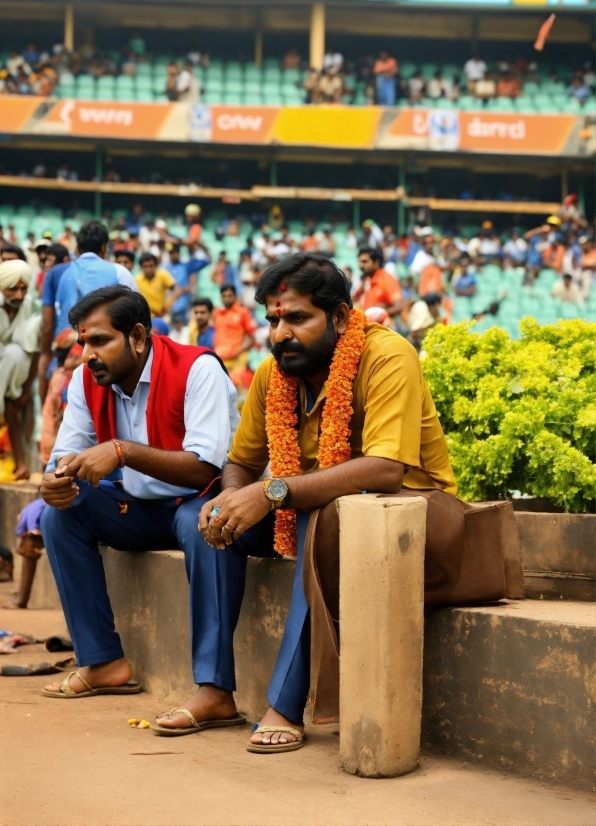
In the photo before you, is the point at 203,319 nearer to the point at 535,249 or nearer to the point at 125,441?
the point at 125,441

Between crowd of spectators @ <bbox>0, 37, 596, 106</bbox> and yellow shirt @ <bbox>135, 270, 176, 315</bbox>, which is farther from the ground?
crowd of spectators @ <bbox>0, 37, 596, 106</bbox>

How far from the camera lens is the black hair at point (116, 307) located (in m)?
4.04

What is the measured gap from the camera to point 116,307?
4.04 m

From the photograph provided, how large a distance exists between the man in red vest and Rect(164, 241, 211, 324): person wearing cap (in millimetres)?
12140

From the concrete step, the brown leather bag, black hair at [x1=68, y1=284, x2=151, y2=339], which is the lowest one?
the concrete step

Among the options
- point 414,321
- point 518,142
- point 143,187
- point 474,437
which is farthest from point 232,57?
point 474,437

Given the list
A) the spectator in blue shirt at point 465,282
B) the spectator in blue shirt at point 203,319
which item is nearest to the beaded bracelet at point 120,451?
the spectator in blue shirt at point 203,319

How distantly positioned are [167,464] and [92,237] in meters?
3.35

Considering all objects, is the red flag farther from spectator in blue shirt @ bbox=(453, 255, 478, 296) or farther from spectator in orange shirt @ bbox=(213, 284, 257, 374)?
spectator in orange shirt @ bbox=(213, 284, 257, 374)

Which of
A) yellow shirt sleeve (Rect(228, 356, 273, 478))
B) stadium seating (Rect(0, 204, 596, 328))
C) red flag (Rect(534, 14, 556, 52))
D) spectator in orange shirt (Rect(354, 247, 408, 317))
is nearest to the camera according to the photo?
yellow shirt sleeve (Rect(228, 356, 273, 478))

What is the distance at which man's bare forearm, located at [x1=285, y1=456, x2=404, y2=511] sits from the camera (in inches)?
128

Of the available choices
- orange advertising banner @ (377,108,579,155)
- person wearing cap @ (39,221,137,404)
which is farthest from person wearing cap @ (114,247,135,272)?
orange advertising banner @ (377,108,579,155)

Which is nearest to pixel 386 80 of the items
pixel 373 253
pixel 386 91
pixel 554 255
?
pixel 386 91

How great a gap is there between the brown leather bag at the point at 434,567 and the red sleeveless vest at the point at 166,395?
3.19 ft
